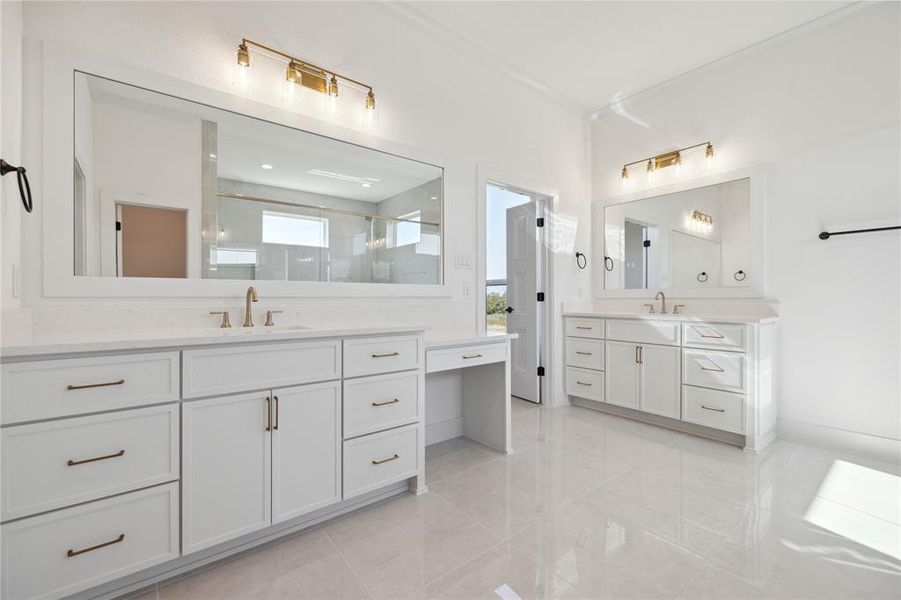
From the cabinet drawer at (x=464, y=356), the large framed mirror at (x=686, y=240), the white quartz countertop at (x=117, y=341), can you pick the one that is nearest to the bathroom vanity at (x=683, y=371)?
the large framed mirror at (x=686, y=240)

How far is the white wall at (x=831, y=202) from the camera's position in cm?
257

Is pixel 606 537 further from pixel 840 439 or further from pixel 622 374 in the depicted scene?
pixel 840 439

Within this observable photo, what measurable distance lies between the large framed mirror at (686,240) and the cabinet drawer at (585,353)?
68cm

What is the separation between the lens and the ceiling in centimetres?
269

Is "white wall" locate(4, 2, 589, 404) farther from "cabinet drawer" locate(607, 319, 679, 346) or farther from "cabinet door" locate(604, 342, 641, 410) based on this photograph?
"cabinet door" locate(604, 342, 641, 410)

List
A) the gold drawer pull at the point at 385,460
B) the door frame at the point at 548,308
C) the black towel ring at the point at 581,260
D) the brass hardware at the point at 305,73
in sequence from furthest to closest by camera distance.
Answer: the black towel ring at the point at 581,260
the door frame at the point at 548,308
the brass hardware at the point at 305,73
the gold drawer pull at the point at 385,460

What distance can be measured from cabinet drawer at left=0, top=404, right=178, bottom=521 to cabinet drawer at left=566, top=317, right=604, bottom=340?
10.4ft

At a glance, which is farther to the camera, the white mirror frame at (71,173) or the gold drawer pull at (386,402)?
the gold drawer pull at (386,402)

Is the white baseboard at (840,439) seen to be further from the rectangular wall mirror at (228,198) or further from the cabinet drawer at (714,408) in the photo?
the rectangular wall mirror at (228,198)

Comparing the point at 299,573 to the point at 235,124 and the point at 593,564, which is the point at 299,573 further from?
the point at 235,124

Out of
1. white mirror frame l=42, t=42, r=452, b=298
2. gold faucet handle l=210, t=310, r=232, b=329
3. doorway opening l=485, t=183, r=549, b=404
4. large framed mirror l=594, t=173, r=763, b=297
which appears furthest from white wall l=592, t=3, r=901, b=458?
gold faucet handle l=210, t=310, r=232, b=329

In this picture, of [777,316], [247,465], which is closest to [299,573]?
[247,465]

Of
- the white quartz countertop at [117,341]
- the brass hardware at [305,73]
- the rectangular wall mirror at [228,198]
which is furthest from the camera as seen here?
the brass hardware at [305,73]

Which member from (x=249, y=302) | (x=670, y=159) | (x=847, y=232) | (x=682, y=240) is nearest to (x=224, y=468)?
(x=249, y=302)
